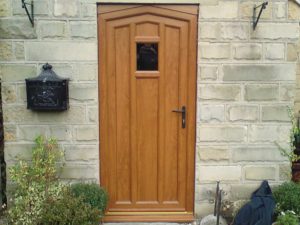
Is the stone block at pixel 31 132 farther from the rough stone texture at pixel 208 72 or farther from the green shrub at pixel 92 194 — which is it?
the rough stone texture at pixel 208 72

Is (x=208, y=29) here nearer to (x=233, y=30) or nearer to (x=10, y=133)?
(x=233, y=30)

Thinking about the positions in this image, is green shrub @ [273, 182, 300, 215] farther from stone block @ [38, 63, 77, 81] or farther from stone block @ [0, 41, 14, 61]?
stone block @ [0, 41, 14, 61]

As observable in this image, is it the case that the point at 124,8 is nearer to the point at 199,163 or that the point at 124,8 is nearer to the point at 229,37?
the point at 229,37

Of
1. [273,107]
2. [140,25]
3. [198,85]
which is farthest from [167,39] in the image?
[273,107]

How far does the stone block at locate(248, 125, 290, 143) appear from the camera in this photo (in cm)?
429

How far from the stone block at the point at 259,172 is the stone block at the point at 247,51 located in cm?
121

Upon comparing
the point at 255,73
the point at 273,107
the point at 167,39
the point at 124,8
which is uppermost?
the point at 124,8

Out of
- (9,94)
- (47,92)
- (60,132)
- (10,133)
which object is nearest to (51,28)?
(47,92)

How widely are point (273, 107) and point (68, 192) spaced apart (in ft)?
7.62

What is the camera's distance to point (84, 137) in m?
4.26

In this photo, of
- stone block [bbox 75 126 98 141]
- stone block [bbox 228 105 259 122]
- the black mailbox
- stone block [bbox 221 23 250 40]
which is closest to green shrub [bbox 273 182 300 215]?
stone block [bbox 228 105 259 122]

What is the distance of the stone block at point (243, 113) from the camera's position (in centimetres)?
425

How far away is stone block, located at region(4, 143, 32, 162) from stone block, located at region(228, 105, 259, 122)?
2.18 meters

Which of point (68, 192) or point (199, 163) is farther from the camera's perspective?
point (199, 163)
